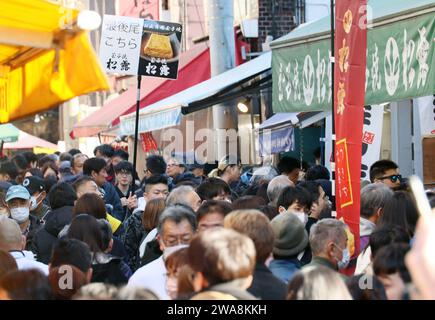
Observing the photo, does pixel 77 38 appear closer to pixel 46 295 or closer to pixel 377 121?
pixel 46 295

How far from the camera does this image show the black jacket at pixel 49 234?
869cm

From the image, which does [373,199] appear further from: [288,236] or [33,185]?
[33,185]

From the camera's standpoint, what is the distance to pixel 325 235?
22.0 feet

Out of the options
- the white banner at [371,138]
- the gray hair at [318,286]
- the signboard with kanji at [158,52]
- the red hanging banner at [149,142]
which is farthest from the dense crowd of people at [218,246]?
the red hanging banner at [149,142]

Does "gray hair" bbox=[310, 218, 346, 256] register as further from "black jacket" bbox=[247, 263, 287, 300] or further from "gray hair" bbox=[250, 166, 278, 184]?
"gray hair" bbox=[250, 166, 278, 184]

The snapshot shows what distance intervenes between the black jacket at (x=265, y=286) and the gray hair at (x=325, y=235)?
3.58 feet

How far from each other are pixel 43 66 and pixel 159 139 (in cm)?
1730

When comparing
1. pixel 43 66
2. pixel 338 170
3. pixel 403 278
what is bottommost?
pixel 403 278

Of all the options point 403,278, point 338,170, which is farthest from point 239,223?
point 338,170

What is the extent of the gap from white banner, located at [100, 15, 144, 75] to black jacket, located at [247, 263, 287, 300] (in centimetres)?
697

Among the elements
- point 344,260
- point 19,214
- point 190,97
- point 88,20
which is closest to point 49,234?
point 19,214

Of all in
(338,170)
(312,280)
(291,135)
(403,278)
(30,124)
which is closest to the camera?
(312,280)

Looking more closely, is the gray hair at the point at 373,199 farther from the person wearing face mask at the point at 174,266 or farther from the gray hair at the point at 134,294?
the gray hair at the point at 134,294

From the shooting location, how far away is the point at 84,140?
35938mm
